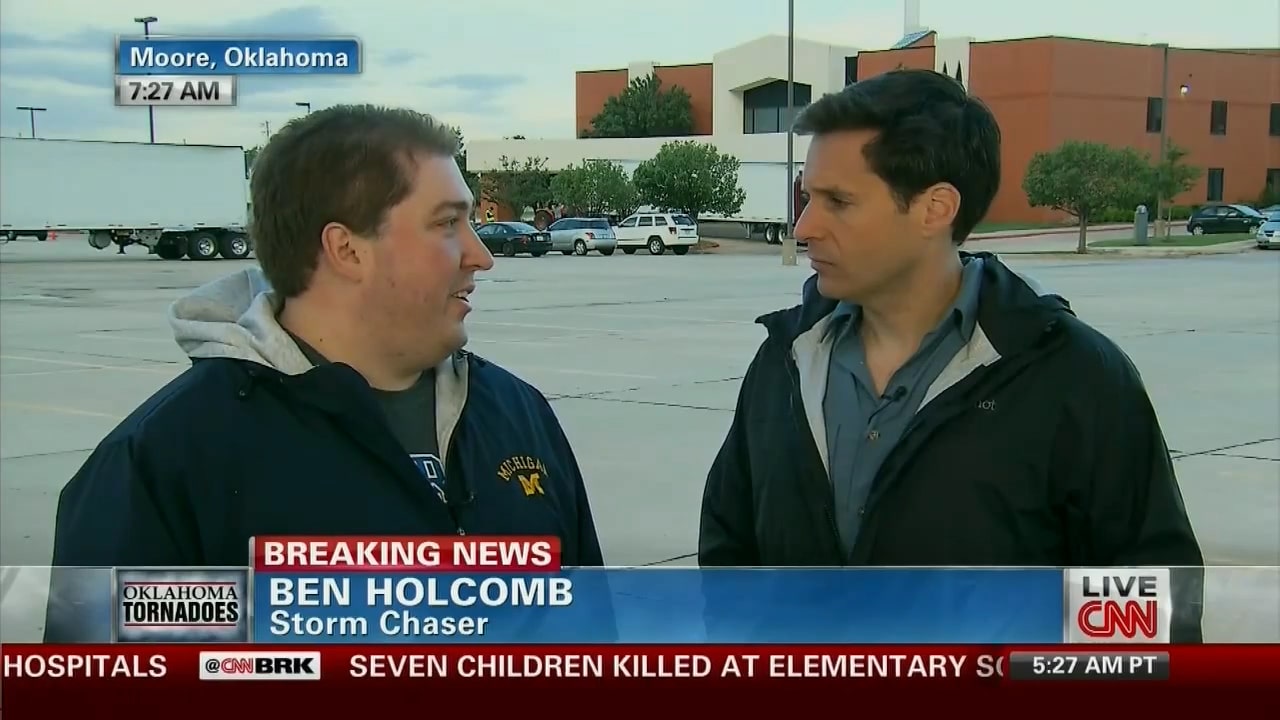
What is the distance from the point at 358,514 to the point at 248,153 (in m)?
0.47

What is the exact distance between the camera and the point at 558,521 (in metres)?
1.93

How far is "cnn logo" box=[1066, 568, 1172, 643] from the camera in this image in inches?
71.9

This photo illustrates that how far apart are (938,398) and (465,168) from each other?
2.14 feet

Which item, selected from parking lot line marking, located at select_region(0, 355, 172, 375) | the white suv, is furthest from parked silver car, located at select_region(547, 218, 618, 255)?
parking lot line marking, located at select_region(0, 355, 172, 375)

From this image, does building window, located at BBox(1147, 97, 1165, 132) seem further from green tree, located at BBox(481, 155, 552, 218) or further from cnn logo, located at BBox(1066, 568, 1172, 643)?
green tree, located at BBox(481, 155, 552, 218)

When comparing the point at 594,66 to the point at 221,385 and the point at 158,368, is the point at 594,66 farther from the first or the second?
the point at 158,368

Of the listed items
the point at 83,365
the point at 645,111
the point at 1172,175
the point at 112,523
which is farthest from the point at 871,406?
the point at 83,365

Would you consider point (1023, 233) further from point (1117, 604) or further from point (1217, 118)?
point (1117, 604)

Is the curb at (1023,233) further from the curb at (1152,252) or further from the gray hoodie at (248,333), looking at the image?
the gray hoodie at (248,333)

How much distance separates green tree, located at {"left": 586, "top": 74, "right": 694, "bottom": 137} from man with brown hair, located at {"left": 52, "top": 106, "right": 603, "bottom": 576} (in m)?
0.29

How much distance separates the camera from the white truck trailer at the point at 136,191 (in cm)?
193

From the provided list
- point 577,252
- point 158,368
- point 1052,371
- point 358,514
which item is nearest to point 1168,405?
point 158,368

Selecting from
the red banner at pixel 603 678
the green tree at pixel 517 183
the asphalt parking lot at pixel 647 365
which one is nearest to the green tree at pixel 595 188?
the green tree at pixel 517 183

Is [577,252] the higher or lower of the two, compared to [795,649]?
higher
